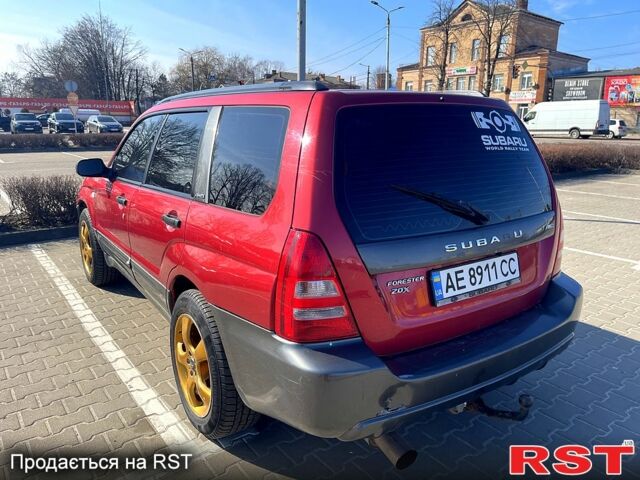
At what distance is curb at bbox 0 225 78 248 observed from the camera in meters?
6.64

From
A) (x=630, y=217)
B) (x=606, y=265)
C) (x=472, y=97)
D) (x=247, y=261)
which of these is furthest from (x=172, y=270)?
(x=630, y=217)

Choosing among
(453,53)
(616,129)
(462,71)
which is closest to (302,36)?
(616,129)

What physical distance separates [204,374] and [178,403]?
23.3 inches

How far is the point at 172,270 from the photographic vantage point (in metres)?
2.73

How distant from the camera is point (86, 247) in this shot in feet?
16.8

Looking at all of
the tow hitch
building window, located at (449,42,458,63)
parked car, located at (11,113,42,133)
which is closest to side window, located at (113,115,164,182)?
the tow hitch

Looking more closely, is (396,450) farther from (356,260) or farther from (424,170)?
(424,170)

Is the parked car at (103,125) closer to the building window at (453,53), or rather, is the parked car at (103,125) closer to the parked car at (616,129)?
the parked car at (616,129)

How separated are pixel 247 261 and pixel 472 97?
1.53m

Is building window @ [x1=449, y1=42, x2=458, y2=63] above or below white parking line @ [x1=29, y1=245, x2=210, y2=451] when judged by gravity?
above

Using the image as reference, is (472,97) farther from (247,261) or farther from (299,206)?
(247,261)

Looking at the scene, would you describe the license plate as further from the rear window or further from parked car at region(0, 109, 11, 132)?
parked car at region(0, 109, 11, 132)

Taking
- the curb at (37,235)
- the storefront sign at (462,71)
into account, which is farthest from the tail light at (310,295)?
the storefront sign at (462,71)

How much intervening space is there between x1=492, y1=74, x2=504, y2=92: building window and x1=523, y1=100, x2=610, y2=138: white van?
15.8m
